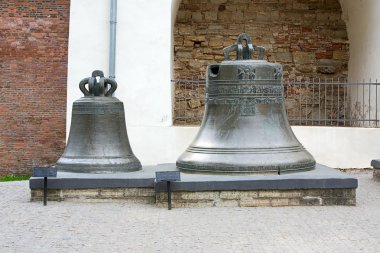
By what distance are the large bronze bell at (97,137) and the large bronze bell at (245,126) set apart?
75cm

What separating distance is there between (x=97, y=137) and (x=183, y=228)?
245cm

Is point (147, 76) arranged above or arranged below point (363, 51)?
below

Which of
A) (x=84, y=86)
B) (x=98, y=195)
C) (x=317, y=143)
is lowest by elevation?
(x=98, y=195)

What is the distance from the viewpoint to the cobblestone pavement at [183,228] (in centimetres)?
495

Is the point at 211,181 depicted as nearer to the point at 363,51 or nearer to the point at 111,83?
the point at 111,83

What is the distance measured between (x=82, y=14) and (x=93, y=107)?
A: 386 centimetres

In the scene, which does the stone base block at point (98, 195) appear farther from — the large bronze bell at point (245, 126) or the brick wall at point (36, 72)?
the brick wall at point (36, 72)

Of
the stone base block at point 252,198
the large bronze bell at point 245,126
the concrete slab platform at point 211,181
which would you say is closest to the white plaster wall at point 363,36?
the large bronze bell at point 245,126

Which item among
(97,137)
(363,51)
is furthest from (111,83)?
(363,51)

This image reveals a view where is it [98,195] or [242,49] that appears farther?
[242,49]

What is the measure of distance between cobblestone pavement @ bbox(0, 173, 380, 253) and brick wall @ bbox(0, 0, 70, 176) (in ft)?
18.3

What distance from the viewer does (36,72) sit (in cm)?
1271

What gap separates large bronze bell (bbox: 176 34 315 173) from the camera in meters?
7.16

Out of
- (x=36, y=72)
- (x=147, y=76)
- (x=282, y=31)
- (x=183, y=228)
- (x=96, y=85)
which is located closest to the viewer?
(x=183, y=228)
